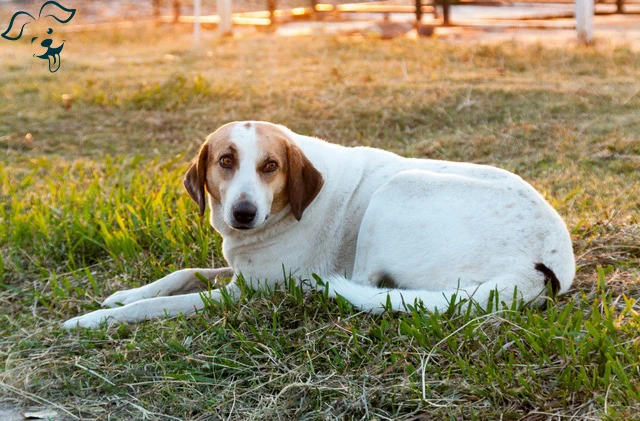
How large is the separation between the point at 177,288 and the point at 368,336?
128 centimetres

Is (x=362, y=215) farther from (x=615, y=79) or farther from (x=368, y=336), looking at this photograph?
(x=615, y=79)

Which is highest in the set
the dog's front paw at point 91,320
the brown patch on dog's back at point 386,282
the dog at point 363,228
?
the dog at point 363,228

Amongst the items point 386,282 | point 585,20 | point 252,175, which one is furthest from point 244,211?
point 585,20

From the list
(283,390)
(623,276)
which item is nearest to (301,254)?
(283,390)

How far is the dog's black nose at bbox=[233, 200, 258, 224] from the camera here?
3.85m

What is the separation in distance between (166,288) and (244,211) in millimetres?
898

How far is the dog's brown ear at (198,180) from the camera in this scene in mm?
4211

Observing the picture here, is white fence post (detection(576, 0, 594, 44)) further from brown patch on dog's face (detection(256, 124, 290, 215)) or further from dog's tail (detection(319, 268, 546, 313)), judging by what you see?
dog's tail (detection(319, 268, 546, 313))

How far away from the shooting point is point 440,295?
3.74m

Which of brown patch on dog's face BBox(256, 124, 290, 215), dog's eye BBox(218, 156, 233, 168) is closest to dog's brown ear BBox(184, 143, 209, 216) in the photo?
dog's eye BBox(218, 156, 233, 168)

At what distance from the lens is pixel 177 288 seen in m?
4.54

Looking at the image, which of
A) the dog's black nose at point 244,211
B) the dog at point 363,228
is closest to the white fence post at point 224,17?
the dog at point 363,228

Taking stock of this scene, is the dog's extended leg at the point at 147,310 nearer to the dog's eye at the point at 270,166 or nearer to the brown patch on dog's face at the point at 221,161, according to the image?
the brown patch on dog's face at the point at 221,161

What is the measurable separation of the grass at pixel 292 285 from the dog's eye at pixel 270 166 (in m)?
0.59
